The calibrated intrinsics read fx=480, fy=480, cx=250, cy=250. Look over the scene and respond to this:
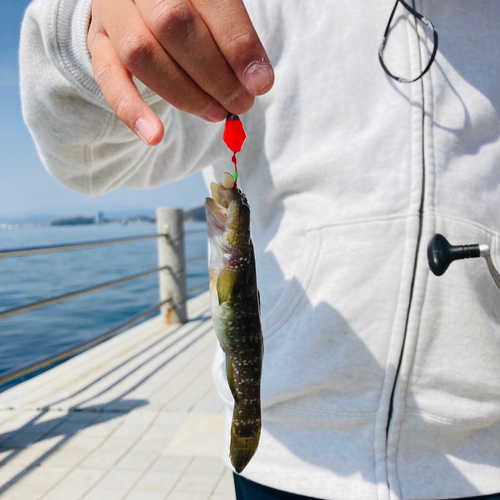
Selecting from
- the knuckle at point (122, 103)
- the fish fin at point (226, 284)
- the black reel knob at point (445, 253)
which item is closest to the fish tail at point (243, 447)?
the fish fin at point (226, 284)

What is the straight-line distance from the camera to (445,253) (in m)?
1.13

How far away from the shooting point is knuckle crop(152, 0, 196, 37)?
0.74 meters

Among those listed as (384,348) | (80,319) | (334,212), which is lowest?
(80,319)

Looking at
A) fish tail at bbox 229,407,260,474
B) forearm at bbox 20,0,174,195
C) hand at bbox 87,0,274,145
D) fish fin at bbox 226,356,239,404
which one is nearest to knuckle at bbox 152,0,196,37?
hand at bbox 87,0,274,145

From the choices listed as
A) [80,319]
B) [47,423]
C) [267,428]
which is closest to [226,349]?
[267,428]

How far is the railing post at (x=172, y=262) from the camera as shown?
621 cm

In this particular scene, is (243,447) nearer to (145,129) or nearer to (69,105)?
(145,129)

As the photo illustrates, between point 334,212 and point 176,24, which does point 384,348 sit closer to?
point 334,212

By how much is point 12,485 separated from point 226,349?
8.50ft

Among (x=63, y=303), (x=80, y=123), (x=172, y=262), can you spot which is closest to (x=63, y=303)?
(x=63, y=303)

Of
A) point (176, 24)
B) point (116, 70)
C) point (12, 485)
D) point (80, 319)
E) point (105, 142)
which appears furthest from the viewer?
point (80, 319)

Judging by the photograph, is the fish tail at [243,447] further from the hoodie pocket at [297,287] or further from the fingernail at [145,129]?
the fingernail at [145,129]

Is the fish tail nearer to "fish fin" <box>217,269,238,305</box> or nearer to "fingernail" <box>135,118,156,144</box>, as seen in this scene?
"fish fin" <box>217,269,238,305</box>

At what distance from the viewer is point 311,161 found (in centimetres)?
136
